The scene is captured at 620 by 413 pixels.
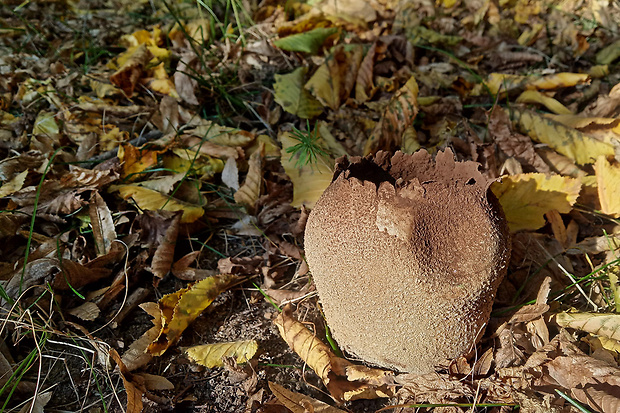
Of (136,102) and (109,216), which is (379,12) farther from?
(109,216)

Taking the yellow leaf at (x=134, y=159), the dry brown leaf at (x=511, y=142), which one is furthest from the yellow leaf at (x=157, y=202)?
the dry brown leaf at (x=511, y=142)

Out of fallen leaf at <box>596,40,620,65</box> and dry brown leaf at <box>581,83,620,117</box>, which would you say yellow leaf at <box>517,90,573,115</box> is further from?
fallen leaf at <box>596,40,620,65</box>

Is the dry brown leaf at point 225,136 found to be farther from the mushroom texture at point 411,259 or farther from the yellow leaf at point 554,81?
the yellow leaf at point 554,81

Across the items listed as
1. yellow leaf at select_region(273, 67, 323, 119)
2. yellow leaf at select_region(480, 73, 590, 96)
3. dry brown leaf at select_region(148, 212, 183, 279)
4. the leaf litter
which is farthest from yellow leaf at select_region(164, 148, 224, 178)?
yellow leaf at select_region(480, 73, 590, 96)

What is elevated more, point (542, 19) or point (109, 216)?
point (542, 19)

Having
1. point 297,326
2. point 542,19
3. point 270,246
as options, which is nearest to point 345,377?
point 297,326
